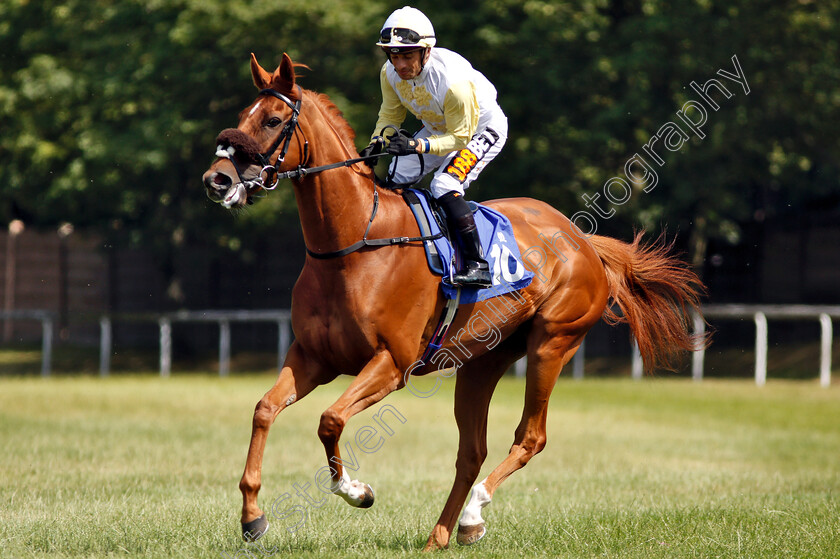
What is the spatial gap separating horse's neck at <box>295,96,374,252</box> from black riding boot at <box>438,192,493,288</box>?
551mm

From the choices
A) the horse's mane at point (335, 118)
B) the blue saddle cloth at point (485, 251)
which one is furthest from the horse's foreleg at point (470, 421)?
the horse's mane at point (335, 118)

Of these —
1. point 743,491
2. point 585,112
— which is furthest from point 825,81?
point 743,491

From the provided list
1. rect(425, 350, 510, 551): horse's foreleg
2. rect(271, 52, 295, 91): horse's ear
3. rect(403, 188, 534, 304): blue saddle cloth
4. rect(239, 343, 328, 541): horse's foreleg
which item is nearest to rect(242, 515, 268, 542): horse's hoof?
rect(239, 343, 328, 541): horse's foreleg

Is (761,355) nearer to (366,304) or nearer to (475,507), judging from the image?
(475,507)

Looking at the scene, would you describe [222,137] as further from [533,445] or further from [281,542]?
[533,445]

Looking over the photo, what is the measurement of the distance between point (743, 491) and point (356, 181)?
4689 millimetres

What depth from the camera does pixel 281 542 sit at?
17.9 ft

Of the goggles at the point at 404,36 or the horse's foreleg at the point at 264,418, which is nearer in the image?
the horse's foreleg at the point at 264,418

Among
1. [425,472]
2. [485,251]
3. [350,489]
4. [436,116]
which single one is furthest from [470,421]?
[425,472]

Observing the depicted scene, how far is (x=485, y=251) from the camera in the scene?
232 inches

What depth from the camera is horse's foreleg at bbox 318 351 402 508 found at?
5.02 m

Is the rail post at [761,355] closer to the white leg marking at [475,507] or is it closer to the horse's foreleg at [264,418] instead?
the white leg marking at [475,507]

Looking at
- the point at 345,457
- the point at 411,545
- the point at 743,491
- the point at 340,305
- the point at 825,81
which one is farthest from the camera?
the point at 825,81

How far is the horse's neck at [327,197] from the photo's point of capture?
5296 mm
